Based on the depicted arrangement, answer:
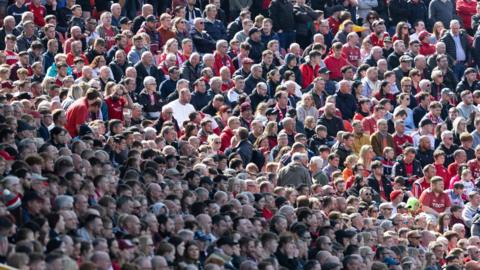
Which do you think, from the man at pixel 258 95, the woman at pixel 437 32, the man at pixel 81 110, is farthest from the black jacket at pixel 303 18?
the man at pixel 81 110

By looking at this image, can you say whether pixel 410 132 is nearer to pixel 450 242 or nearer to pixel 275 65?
pixel 275 65

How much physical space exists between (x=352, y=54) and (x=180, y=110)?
541 centimetres

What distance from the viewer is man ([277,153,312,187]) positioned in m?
22.3

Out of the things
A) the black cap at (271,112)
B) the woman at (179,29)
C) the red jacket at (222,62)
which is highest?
the woman at (179,29)

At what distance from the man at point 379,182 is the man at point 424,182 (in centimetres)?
46

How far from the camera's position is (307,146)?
24.5m

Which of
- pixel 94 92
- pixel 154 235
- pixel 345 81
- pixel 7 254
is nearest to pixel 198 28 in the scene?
pixel 345 81

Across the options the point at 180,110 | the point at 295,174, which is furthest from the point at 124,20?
the point at 295,174

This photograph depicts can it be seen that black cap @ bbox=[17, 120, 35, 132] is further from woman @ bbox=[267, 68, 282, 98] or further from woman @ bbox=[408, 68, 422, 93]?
woman @ bbox=[408, 68, 422, 93]

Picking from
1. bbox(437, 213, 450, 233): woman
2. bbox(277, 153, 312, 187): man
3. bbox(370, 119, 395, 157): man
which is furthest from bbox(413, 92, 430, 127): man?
bbox(277, 153, 312, 187): man

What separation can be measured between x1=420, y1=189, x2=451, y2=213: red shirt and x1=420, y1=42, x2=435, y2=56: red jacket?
630cm

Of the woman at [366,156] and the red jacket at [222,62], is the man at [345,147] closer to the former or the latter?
the woman at [366,156]

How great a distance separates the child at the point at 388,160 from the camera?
2469cm

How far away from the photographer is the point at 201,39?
92.3ft
